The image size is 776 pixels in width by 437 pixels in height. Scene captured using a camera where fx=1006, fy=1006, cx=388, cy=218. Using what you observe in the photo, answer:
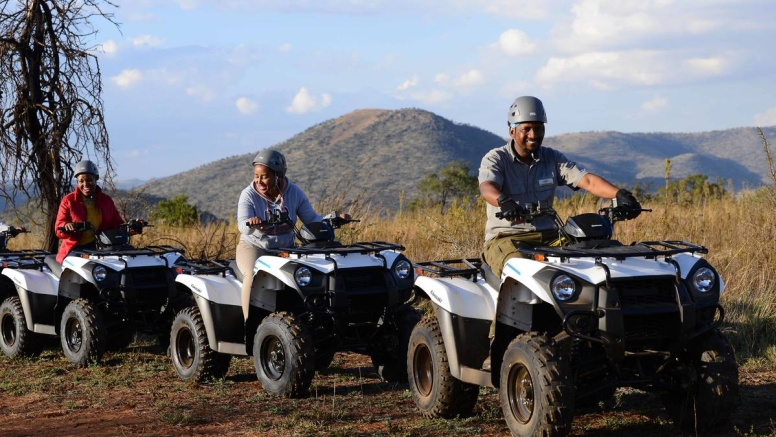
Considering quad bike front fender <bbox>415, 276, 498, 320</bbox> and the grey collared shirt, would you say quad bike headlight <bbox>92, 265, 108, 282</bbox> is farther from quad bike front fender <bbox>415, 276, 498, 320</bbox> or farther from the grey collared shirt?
the grey collared shirt

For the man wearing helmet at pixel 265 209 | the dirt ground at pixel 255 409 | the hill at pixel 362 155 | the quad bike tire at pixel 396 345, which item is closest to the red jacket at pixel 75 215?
the dirt ground at pixel 255 409

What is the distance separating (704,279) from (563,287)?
878mm

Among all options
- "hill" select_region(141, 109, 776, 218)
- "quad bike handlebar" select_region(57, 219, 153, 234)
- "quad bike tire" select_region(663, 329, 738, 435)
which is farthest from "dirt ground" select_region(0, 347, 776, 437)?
"hill" select_region(141, 109, 776, 218)

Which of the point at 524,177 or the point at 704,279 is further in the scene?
the point at 524,177

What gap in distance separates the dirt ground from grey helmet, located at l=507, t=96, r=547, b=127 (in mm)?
2047

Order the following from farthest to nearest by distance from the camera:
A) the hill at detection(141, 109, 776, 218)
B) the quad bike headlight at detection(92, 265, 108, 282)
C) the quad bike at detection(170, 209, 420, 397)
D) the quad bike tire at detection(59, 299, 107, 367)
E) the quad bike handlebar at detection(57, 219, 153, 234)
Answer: the hill at detection(141, 109, 776, 218), the quad bike handlebar at detection(57, 219, 153, 234), the quad bike headlight at detection(92, 265, 108, 282), the quad bike tire at detection(59, 299, 107, 367), the quad bike at detection(170, 209, 420, 397)

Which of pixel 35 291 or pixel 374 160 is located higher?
pixel 374 160

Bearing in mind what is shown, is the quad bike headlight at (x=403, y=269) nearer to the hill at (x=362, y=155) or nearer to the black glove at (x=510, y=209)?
the black glove at (x=510, y=209)

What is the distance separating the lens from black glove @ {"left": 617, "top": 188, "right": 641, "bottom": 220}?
6.30 metres

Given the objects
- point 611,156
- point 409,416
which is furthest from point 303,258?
point 611,156

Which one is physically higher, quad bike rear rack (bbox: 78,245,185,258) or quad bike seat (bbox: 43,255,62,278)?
quad bike rear rack (bbox: 78,245,185,258)

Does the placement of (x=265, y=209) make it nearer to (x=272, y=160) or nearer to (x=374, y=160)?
(x=272, y=160)

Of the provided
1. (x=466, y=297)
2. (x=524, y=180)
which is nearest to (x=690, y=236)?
(x=524, y=180)

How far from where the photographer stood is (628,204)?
6.32 meters
